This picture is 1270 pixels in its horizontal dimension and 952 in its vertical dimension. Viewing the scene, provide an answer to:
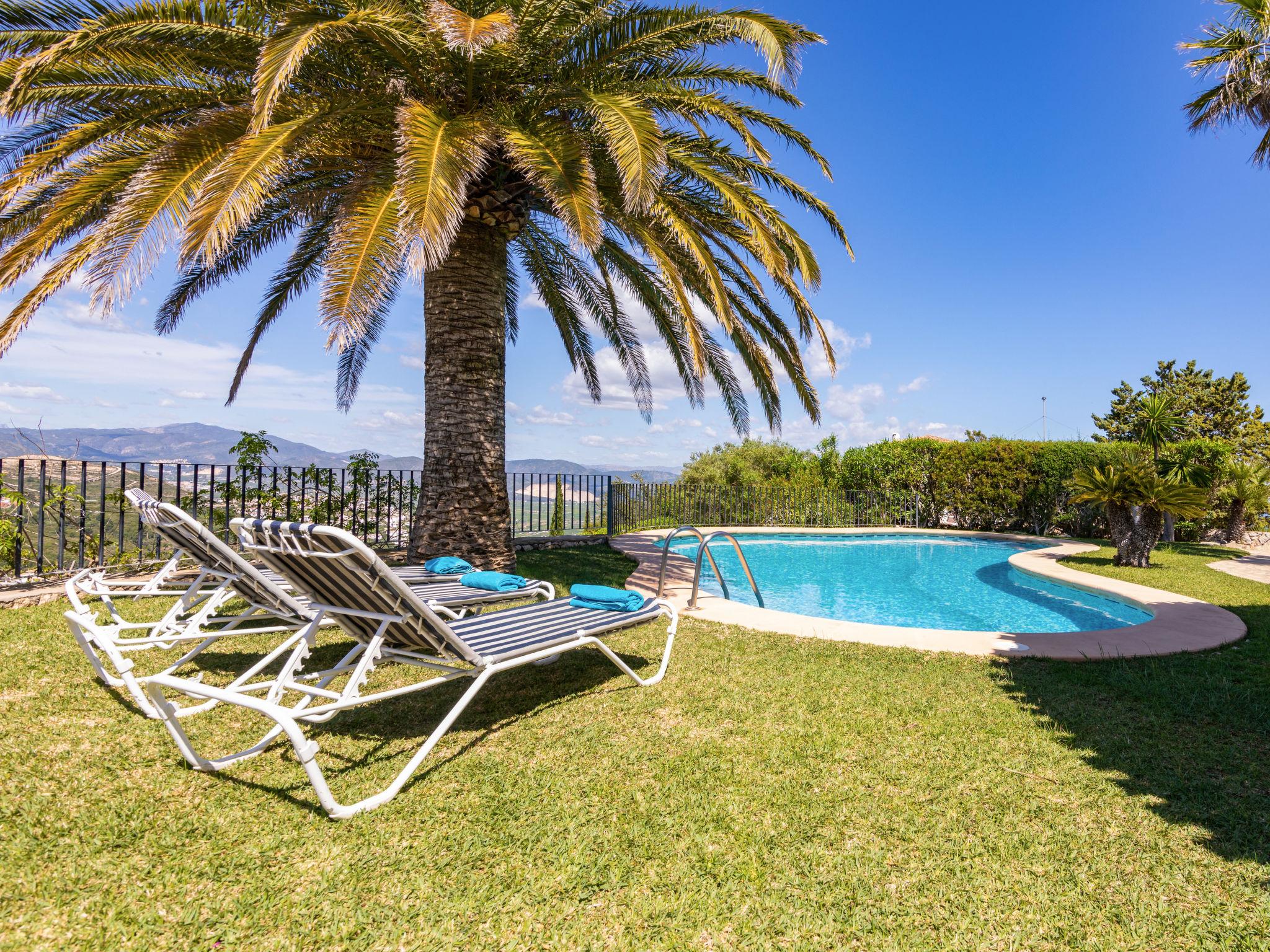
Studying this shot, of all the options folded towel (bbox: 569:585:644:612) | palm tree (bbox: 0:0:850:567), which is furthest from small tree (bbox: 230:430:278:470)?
folded towel (bbox: 569:585:644:612)

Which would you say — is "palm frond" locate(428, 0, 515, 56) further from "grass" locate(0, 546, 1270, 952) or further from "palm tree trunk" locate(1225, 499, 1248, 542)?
"palm tree trunk" locate(1225, 499, 1248, 542)

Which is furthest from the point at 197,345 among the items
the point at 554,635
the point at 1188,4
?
the point at 1188,4

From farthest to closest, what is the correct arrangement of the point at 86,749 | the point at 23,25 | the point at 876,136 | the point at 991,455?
the point at 991,455 < the point at 876,136 < the point at 23,25 < the point at 86,749

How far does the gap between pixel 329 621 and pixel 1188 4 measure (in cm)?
1564

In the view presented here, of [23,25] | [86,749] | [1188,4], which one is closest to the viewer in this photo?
[86,749]

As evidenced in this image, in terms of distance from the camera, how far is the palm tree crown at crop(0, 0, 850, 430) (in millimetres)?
4520

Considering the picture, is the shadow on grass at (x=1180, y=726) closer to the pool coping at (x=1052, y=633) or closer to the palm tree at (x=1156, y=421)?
the pool coping at (x=1052, y=633)

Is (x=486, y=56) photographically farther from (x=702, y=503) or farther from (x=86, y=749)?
(x=702, y=503)

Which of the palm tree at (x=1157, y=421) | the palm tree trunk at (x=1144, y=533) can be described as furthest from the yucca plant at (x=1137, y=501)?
the palm tree at (x=1157, y=421)

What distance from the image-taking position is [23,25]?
5121mm

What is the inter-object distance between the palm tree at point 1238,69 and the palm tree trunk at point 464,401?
12.2 meters

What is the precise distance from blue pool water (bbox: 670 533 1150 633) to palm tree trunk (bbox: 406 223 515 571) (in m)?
3.29

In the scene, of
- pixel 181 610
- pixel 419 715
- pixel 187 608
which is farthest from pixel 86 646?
pixel 419 715

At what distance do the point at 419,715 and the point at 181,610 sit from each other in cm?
174
